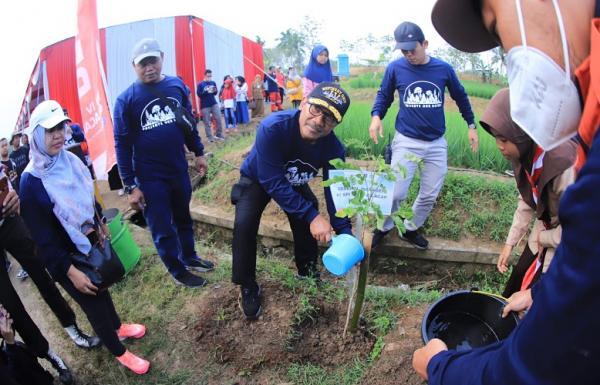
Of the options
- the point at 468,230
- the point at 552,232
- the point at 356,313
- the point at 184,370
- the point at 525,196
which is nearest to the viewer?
the point at 552,232

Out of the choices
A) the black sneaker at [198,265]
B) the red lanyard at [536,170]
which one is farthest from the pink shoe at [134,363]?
the red lanyard at [536,170]

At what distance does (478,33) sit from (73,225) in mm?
2257

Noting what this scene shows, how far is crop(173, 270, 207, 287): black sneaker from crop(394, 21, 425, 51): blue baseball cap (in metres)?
2.72

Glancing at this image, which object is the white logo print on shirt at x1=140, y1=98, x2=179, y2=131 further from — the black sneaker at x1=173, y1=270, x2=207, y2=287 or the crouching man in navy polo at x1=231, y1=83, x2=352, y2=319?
the black sneaker at x1=173, y1=270, x2=207, y2=287

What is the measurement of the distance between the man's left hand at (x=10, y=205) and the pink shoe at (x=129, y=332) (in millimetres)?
1109

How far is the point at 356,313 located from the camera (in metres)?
2.29

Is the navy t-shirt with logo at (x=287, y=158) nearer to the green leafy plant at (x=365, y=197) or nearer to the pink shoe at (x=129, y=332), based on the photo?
the green leafy plant at (x=365, y=197)

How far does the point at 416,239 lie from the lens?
3688 millimetres

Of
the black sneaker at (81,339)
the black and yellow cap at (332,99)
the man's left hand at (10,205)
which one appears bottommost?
the black sneaker at (81,339)

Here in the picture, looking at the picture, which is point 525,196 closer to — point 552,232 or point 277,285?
point 552,232

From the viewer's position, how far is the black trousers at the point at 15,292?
2396mm

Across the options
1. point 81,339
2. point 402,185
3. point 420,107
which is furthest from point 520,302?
point 81,339

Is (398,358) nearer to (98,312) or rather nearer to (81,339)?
(98,312)

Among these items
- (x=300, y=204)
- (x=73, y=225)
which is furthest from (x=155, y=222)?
(x=300, y=204)
